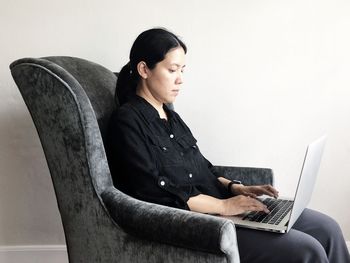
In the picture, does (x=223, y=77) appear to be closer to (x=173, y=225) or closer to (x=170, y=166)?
(x=170, y=166)

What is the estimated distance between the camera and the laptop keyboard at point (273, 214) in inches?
46.2

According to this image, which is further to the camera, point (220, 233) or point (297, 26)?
point (297, 26)

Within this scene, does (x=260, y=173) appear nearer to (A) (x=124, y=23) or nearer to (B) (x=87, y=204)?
(B) (x=87, y=204)

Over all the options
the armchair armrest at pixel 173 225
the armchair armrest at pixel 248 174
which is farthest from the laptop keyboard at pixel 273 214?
the armchair armrest at pixel 173 225

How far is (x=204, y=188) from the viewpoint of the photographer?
1.33m

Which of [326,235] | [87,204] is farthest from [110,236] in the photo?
[326,235]

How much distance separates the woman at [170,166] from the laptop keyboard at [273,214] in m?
0.03

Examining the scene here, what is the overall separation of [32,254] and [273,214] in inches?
46.7

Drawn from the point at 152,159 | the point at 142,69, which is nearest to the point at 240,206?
the point at 152,159

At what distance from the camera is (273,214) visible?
123 centimetres

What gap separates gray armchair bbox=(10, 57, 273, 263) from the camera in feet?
3.06

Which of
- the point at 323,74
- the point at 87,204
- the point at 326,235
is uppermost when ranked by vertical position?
the point at 323,74

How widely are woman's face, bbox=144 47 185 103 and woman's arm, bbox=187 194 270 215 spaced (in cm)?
36

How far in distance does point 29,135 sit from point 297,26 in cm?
128
